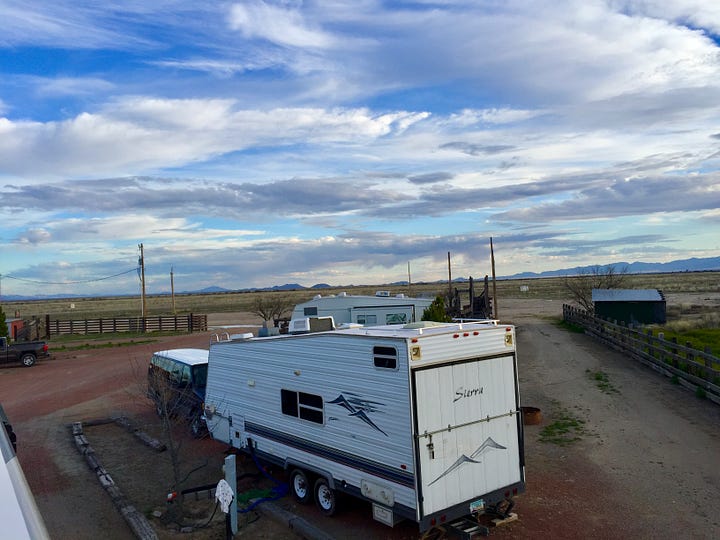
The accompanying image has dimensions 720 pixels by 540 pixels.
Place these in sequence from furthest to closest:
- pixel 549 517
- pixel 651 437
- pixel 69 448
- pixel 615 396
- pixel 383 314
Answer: pixel 383 314
pixel 615 396
pixel 69 448
pixel 651 437
pixel 549 517

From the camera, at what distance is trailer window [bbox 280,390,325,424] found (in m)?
9.20

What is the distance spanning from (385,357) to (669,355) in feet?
43.3

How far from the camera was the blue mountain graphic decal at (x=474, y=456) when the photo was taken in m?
7.82

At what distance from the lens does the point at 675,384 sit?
55.2 ft

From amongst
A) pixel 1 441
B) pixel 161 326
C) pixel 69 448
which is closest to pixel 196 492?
pixel 69 448

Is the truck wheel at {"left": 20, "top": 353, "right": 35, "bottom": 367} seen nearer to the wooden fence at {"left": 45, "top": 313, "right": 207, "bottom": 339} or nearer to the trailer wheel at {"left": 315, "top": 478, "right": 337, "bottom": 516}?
the wooden fence at {"left": 45, "top": 313, "right": 207, "bottom": 339}

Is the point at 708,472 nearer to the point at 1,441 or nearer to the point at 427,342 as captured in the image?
the point at 427,342

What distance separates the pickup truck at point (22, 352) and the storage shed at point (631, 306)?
29.7 m

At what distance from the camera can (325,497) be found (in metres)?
9.30

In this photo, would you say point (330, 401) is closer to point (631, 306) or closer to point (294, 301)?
point (631, 306)


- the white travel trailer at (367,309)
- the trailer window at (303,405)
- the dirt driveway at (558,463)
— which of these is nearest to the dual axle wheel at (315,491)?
the dirt driveway at (558,463)

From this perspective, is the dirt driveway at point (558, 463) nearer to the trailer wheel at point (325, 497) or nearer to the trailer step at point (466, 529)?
the trailer wheel at point (325, 497)

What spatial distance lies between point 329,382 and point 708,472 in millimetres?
6989

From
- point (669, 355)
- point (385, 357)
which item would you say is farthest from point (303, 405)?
point (669, 355)
